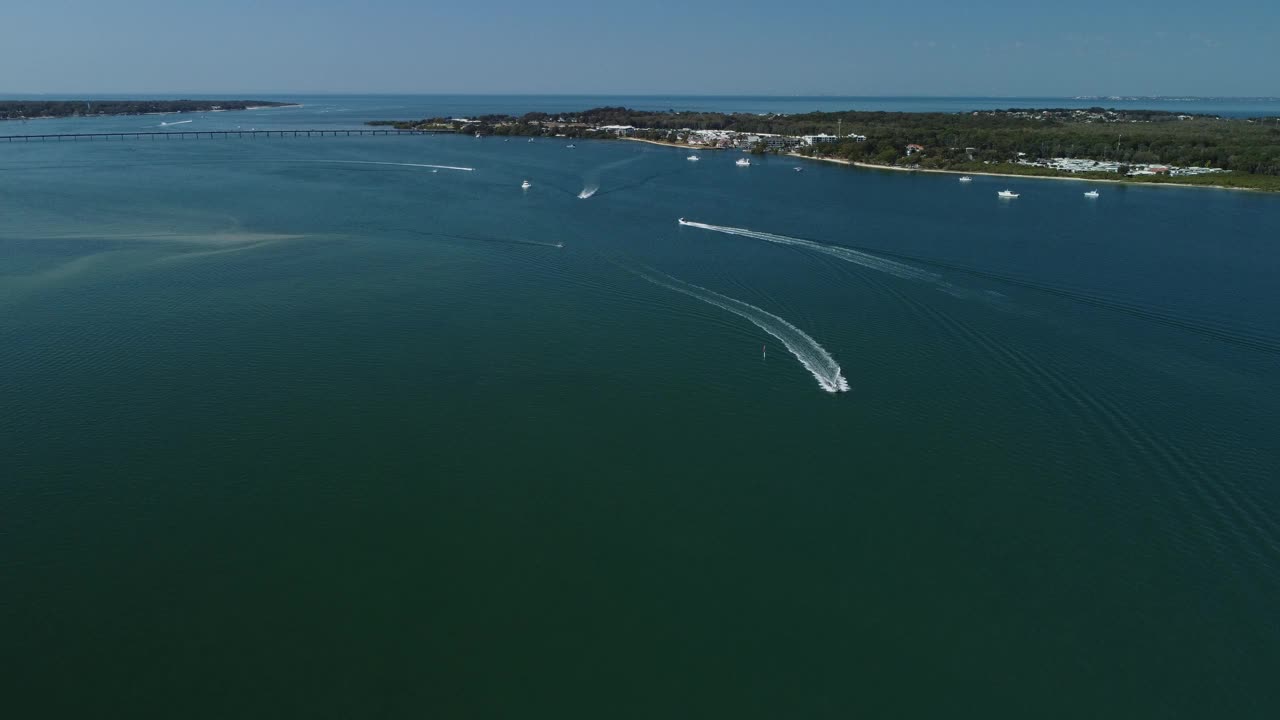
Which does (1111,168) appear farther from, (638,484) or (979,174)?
(638,484)

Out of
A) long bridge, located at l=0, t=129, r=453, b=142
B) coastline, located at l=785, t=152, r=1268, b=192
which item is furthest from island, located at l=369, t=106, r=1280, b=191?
long bridge, located at l=0, t=129, r=453, b=142

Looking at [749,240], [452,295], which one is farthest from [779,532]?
[749,240]

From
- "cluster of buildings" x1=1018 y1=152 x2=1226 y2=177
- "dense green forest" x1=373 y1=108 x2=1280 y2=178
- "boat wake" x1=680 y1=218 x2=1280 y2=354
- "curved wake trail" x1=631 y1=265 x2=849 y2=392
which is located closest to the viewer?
"curved wake trail" x1=631 y1=265 x2=849 y2=392

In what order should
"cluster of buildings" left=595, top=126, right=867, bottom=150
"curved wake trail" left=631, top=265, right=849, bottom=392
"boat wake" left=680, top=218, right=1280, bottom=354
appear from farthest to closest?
"cluster of buildings" left=595, top=126, right=867, bottom=150, "boat wake" left=680, top=218, right=1280, bottom=354, "curved wake trail" left=631, top=265, right=849, bottom=392

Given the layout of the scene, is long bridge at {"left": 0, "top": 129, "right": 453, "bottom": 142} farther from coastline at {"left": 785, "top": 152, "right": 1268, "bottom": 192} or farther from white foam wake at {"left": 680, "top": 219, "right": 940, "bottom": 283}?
white foam wake at {"left": 680, "top": 219, "right": 940, "bottom": 283}

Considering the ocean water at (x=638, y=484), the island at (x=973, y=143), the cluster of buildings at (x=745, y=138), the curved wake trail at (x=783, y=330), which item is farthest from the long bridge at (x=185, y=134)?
the curved wake trail at (x=783, y=330)

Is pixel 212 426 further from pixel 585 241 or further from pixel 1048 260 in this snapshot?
pixel 1048 260
